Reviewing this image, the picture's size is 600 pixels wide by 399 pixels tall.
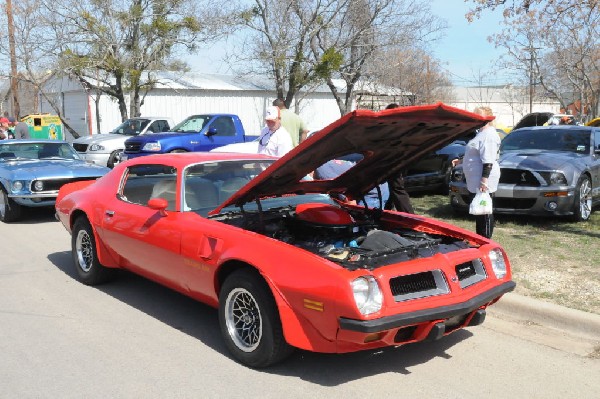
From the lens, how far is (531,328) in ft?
16.8

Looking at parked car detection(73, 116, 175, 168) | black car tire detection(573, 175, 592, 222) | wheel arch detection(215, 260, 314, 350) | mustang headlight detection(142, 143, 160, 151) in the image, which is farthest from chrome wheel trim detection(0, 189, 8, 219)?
black car tire detection(573, 175, 592, 222)

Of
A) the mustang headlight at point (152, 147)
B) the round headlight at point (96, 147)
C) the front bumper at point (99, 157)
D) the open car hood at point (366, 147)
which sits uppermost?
the round headlight at point (96, 147)

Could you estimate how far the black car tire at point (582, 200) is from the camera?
8648 millimetres

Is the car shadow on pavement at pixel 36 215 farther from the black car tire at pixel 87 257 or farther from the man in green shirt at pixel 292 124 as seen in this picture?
the black car tire at pixel 87 257

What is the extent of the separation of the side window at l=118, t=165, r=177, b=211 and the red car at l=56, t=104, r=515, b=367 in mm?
14

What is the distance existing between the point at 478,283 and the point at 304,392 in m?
1.43

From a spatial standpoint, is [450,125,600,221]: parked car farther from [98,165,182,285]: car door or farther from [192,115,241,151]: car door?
[192,115,241,151]: car door

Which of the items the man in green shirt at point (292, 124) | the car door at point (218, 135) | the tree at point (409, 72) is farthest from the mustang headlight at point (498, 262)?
the tree at point (409, 72)

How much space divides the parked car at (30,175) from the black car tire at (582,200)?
754 centimetres

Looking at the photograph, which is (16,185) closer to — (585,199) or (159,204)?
(159,204)

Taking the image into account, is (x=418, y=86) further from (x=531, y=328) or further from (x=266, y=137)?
(x=531, y=328)

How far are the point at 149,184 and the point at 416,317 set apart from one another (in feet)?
9.96

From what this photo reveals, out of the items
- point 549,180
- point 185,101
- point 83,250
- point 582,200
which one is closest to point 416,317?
point 83,250

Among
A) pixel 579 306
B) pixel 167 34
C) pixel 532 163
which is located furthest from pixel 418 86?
pixel 579 306
